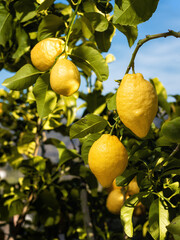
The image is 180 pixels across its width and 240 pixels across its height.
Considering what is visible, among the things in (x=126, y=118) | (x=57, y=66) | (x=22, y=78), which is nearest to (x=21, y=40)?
(x=22, y=78)

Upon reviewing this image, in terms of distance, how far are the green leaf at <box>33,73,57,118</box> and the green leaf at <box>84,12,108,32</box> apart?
15 centimetres

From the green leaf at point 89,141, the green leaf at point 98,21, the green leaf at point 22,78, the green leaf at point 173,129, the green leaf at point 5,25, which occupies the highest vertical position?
the green leaf at point 98,21

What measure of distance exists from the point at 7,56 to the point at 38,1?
267mm

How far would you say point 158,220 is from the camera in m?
0.54

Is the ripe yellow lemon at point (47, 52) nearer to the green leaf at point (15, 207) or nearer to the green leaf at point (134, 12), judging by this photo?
the green leaf at point (134, 12)

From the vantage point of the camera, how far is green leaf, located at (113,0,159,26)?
43 cm

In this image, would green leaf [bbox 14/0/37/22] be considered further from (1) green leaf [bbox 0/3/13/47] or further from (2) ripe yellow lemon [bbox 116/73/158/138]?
(2) ripe yellow lemon [bbox 116/73/158/138]

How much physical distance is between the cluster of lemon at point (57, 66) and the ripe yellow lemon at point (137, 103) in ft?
0.33

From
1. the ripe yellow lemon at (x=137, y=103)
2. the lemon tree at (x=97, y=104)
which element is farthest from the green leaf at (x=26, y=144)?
the ripe yellow lemon at (x=137, y=103)

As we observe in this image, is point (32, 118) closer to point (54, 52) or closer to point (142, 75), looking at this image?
point (54, 52)

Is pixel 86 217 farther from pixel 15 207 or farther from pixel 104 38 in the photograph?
pixel 104 38

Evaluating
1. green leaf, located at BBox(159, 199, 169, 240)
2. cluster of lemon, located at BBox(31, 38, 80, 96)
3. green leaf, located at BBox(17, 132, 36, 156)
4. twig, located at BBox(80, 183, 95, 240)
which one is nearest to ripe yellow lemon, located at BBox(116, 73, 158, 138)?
cluster of lemon, located at BBox(31, 38, 80, 96)

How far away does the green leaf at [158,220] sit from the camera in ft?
1.72

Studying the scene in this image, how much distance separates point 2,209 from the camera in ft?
3.55
